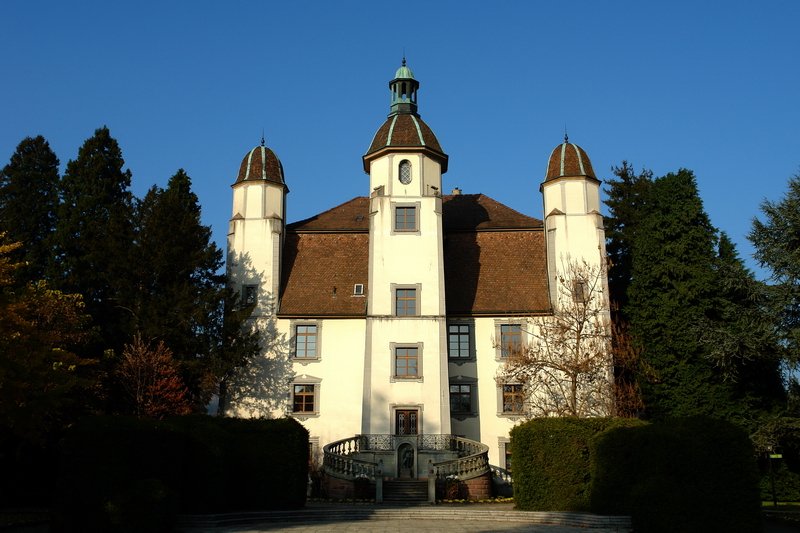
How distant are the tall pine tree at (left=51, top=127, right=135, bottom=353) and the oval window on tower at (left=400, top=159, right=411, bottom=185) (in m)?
12.3

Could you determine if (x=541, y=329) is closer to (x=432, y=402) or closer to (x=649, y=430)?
(x=432, y=402)

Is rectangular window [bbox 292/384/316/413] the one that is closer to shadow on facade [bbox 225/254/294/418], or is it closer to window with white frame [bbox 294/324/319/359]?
shadow on facade [bbox 225/254/294/418]

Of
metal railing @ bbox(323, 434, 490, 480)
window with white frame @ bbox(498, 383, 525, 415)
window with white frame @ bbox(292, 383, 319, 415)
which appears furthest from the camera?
window with white frame @ bbox(292, 383, 319, 415)

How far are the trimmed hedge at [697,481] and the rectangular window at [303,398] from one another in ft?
62.2

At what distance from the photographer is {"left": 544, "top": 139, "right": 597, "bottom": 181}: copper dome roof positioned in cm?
3781

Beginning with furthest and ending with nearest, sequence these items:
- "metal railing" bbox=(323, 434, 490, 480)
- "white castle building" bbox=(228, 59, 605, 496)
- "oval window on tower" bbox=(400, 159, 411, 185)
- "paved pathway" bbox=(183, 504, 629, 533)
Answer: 1. "oval window on tower" bbox=(400, 159, 411, 185)
2. "white castle building" bbox=(228, 59, 605, 496)
3. "metal railing" bbox=(323, 434, 490, 480)
4. "paved pathway" bbox=(183, 504, 629, 533)

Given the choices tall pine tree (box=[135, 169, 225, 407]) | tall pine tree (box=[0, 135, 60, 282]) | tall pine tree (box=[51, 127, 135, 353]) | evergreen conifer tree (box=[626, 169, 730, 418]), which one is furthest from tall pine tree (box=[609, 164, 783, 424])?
tall pine tree (box=[0, 135, 60, 282])

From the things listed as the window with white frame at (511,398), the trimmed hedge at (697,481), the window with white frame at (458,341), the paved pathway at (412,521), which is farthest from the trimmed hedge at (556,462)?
the window with white frame at (458,341)

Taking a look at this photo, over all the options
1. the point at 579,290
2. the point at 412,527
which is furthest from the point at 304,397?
the point at 412,527

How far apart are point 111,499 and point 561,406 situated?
2076cm

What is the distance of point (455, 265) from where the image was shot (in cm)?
3828

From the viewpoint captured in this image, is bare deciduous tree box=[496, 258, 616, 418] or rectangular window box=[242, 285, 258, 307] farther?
rectangular window box=[242, 285, 258, 307]

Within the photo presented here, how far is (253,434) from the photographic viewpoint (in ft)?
79.6

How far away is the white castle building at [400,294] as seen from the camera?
114 feet
